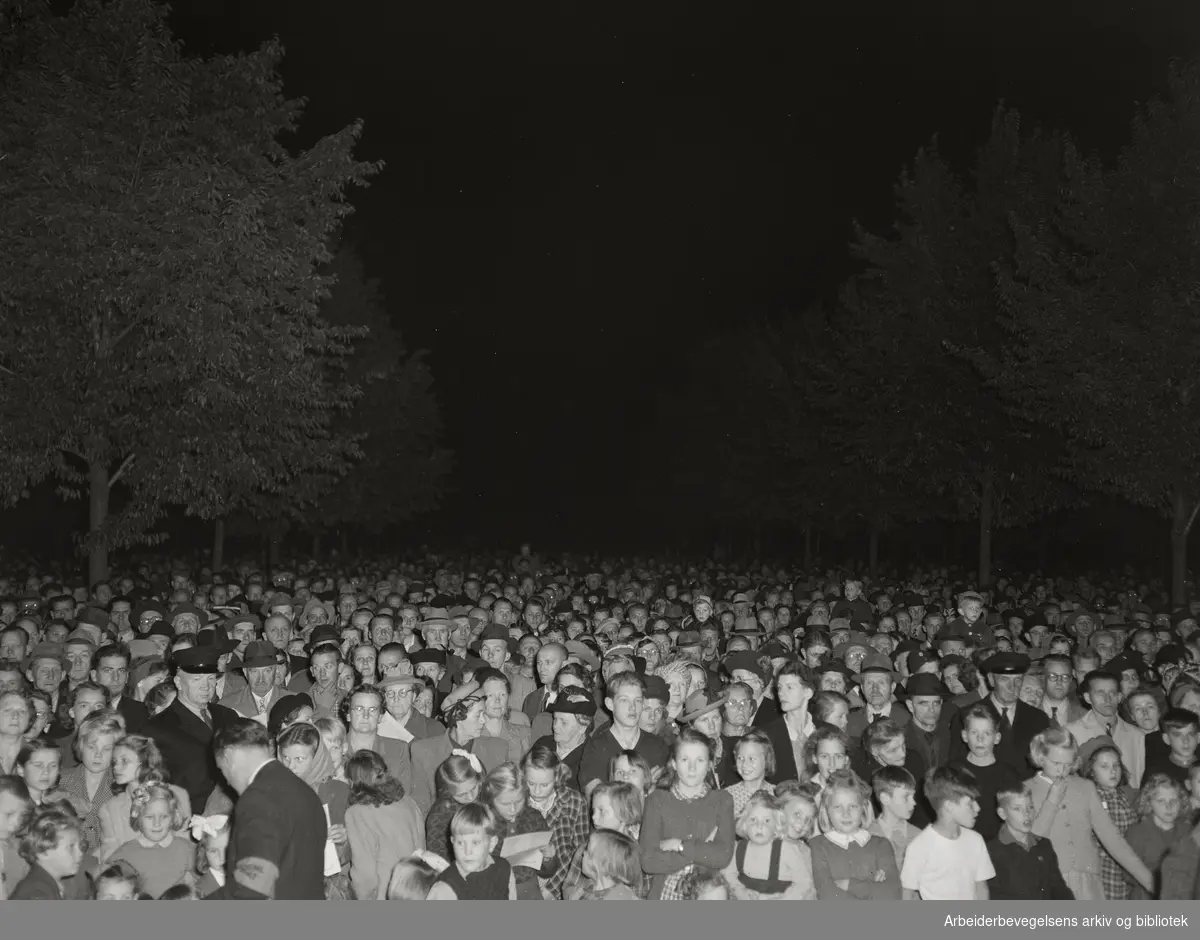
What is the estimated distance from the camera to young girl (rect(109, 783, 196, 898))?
5746mm

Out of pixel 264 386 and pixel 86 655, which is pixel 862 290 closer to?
pixel 264 386

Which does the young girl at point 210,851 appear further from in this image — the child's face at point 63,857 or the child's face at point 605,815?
the child's face at point 605,815

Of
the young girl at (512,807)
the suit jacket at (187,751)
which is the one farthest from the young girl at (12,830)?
the young girl at (512,807)

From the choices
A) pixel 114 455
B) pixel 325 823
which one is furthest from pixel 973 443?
pixel 325 823

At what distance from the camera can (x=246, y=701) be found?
368 inches

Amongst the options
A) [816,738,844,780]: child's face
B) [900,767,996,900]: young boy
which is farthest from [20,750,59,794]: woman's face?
[900,767,996,900]: young boy

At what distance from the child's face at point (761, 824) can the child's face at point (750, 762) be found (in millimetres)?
870

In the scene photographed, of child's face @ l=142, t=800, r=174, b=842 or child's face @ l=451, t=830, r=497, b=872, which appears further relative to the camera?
child's face @ l=142, t=800, r=174, b=842

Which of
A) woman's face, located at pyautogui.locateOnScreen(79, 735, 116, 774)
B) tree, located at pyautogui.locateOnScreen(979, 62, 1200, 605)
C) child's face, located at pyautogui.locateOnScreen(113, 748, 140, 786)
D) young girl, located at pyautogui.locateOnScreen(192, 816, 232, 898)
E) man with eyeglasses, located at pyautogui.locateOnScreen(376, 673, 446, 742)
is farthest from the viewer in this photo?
tree, located at pyautogui.locateOnScreen(979, 62, 1200, 605)

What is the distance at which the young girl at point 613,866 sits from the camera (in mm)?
5277

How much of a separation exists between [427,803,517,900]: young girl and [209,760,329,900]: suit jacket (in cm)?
56

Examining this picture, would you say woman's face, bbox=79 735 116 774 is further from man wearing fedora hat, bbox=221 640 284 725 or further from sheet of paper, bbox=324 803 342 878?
man wearing fedora hat, bbox=221 640 284 725

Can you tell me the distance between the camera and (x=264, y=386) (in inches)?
642

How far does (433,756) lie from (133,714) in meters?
2.26
